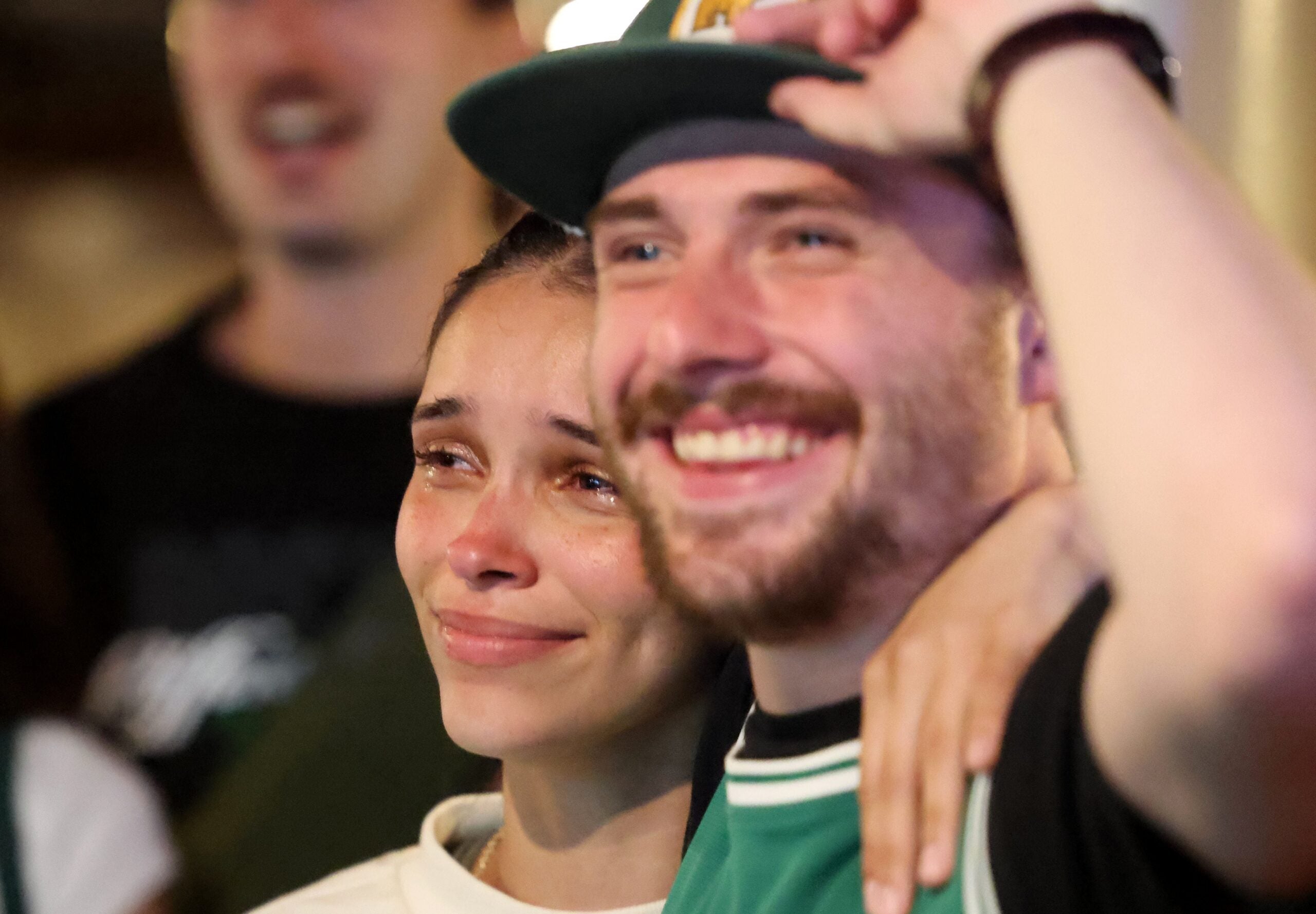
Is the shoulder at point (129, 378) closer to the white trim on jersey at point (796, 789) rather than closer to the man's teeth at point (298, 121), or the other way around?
the man's teeth at point (298, 121)

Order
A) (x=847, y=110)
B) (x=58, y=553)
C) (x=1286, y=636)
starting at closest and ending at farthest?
(x=1286, y=636)
(x=847, y=110)
(x=58, y=553)

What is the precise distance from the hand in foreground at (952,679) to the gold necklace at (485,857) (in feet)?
1.79

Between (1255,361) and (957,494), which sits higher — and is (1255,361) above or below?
above

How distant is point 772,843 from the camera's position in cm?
71

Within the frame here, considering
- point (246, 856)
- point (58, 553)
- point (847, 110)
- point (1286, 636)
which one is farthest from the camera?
point (58, 553)

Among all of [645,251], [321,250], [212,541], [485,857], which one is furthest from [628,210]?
[212,541]

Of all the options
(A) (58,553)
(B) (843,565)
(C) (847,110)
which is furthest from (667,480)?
(A) (58,553)

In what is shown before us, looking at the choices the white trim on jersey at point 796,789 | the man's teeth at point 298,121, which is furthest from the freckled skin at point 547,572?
the man's teeth at point 298,121

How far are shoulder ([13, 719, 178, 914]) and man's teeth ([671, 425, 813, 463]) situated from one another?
1.04 metres

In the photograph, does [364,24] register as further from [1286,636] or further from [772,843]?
[1286,636]

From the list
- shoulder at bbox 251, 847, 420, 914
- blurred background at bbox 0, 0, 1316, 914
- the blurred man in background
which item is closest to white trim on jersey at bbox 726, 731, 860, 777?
shoulder at bbox 251, 847, 420, 914

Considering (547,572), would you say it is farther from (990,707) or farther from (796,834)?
(990,707)

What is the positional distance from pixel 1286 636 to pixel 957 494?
284mm

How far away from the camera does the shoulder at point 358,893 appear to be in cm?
109
